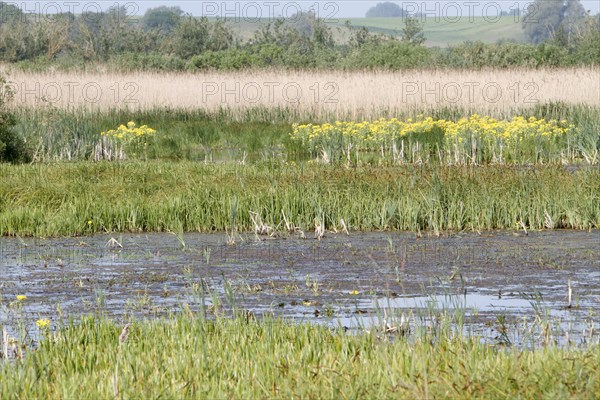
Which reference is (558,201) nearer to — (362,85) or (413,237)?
(413,237)

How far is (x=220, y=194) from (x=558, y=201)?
12.1 feet

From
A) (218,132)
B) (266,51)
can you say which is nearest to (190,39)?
(266,51)

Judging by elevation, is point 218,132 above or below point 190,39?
below

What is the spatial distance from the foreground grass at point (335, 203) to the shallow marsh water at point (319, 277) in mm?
284

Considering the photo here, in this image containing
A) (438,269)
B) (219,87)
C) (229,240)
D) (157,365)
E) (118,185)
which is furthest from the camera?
(219,87)

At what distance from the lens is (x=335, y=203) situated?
38.3ft

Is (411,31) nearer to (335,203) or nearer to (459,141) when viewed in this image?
(459,141)

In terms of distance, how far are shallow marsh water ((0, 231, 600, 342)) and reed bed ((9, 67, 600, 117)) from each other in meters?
13.5

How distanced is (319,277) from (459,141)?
9682 mm

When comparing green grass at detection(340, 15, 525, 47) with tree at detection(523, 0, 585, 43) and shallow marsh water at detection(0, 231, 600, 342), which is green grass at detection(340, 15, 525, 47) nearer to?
tree at detection(523, 0, 585, 43)

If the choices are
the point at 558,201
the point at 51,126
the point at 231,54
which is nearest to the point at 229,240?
the point at 558,201

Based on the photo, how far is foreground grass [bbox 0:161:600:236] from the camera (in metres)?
11.4

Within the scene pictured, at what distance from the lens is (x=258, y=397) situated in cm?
495

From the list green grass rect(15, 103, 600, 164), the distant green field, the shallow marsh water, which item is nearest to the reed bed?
green grass rect(15, 103, 600, 164)
